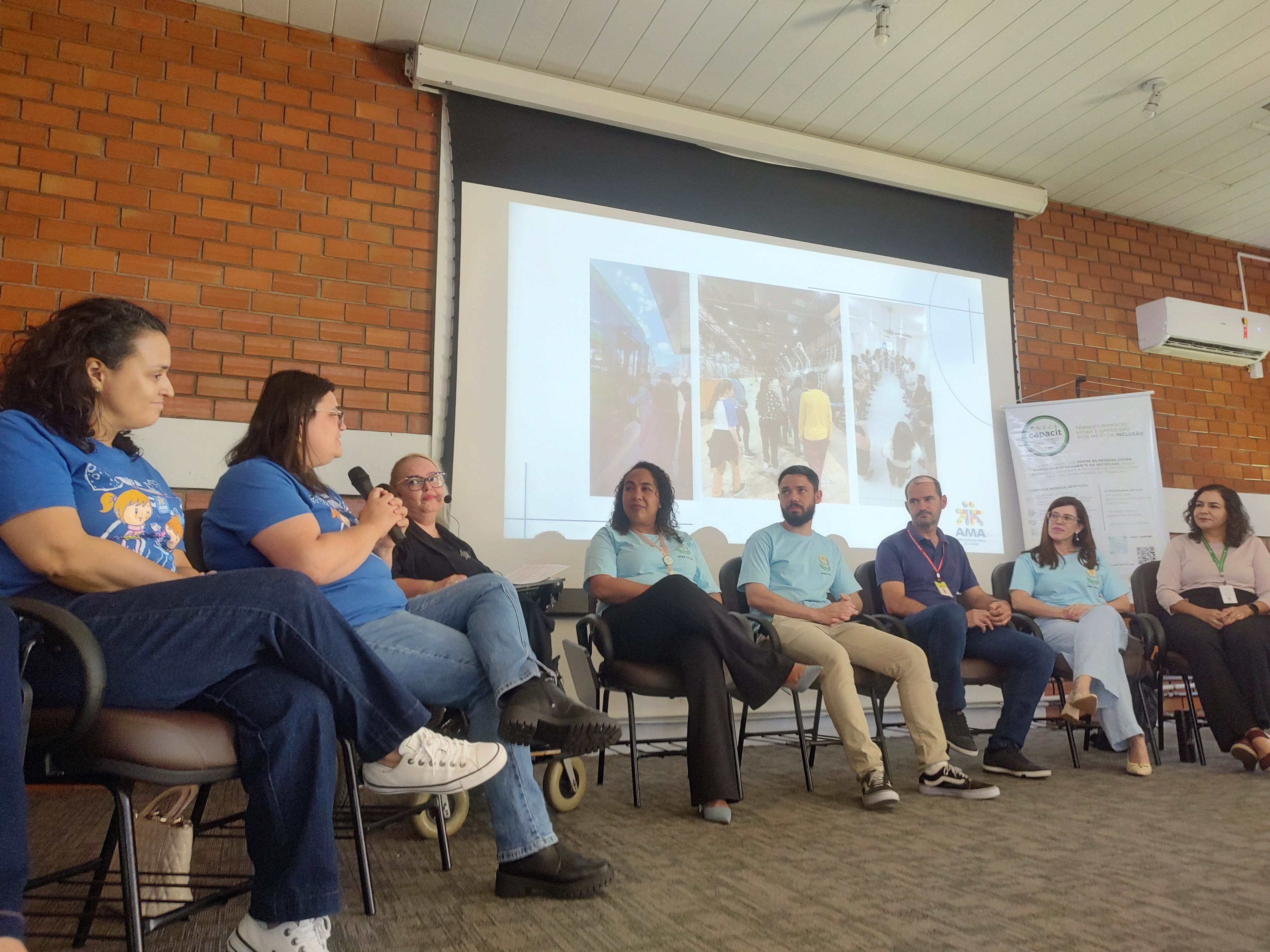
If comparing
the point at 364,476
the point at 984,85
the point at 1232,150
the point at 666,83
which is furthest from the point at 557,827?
the point at 1232,150

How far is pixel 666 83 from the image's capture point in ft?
13.4

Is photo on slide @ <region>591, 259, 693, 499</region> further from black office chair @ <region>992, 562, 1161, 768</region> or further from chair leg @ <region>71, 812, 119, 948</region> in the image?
chair leg @ <region>71, 812, 119, 948</region>

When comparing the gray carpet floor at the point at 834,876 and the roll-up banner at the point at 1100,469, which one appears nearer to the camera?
the gray carpet floor at the point at 834,876

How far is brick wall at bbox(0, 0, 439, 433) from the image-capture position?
318 cm

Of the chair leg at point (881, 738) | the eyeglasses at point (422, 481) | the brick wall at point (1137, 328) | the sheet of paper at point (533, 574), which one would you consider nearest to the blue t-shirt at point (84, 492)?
the sheet of paper at point (533, 574)

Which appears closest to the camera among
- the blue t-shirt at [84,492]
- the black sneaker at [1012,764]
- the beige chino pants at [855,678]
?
the blue t-shirt at [84,492]

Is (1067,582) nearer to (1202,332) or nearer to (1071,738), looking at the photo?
(1071,738)

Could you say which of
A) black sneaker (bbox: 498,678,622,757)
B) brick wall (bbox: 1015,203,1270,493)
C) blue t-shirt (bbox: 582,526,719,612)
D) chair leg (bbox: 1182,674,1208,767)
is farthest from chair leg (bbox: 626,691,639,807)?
brick wall (bbox: 1015,203,1270,493)

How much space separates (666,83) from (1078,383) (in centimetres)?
294

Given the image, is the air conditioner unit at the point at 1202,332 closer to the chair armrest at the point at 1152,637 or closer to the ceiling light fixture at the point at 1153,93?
the ceiling light fixture at the point at 1153,93

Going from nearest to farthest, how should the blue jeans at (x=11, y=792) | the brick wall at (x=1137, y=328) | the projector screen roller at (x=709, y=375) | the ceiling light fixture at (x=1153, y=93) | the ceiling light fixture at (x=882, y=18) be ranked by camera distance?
the blue jeans at (x=11, y=792) < the ceiling light fixture at (x=882, y=18) < the projector screen roller at (x=709, y=375) < the ceiling light fixture at (x=1153, y=93) < the brick wall at (x=1137, y=328)

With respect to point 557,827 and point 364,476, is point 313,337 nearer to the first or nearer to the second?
point 364,476

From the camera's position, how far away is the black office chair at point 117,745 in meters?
1.11

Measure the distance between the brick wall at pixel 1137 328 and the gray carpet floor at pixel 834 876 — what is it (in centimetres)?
305
